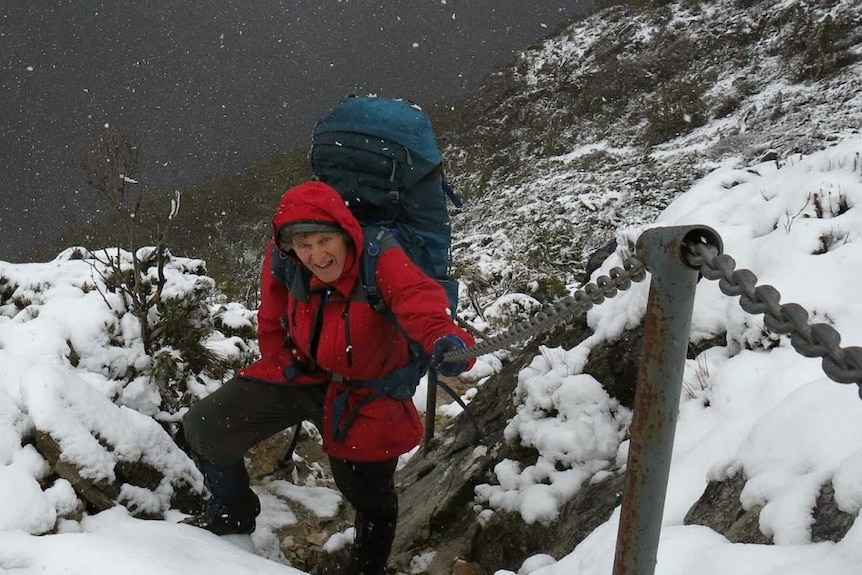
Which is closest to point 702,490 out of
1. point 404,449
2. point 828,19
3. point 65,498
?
point 404,449

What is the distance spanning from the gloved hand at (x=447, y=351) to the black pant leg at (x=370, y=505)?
2.71ft

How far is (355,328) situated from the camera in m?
2.37

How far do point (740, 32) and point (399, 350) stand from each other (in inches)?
1461

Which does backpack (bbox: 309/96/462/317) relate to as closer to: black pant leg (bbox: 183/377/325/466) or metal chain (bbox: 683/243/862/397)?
black pant leg (bbox: 183/377/325/466)

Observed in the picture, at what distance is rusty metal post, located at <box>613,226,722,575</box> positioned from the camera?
3.01ft

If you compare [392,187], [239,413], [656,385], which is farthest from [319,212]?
[656,385]

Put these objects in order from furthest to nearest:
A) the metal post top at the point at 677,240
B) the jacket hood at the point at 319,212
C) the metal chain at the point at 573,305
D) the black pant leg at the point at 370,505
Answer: the black pant leg at the point at 370,505 < the jacket hood at the point at 319,212 < the metal chain at the point at 573,305 < the metal post top at the point at 677,240

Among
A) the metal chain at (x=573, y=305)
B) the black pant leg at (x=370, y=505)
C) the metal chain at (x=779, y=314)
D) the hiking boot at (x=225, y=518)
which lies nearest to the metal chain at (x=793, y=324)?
the metal chain at (x=779, y=314)

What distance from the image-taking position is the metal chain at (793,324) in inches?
27.7

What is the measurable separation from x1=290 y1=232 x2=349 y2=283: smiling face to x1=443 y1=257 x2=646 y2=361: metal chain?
2.12ft

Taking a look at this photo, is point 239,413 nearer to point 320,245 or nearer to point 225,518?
point 225,518

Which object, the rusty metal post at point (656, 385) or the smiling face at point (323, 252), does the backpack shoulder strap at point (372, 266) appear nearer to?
the smiling face at point (323, 252)

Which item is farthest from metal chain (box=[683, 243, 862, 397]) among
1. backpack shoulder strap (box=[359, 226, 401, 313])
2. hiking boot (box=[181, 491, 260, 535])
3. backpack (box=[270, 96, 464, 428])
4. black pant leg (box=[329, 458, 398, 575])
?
hiking boot (box=[181, 491, 260, 535])

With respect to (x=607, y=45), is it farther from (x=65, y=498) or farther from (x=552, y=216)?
(x=65, y=498)
